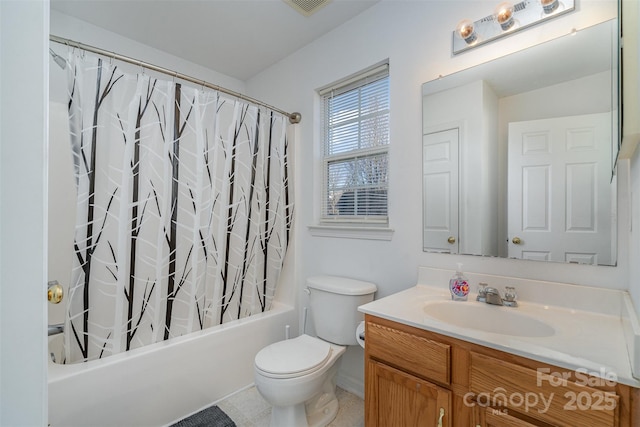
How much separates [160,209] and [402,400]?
5.07ft

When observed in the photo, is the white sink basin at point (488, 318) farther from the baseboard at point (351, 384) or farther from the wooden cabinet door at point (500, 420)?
the baseboard at point (351, 384)

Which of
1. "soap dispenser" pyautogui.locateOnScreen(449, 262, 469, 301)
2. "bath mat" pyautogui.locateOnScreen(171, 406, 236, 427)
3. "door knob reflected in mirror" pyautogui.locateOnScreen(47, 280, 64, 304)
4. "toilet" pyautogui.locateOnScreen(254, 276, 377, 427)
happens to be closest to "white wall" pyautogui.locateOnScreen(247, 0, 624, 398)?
"soap dispenser" pyautogui.locateOnScreen(449, 262, 469, 301)

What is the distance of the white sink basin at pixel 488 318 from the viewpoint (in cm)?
115

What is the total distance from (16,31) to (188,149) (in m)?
1.52

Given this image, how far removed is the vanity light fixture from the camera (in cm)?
126

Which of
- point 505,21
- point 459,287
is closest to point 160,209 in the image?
point 459,287

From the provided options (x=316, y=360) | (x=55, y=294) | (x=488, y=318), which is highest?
(x=55, y=294)

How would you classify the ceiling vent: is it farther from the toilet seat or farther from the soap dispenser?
the toilet seat

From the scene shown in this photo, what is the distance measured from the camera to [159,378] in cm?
159

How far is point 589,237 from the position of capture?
3.86 feet

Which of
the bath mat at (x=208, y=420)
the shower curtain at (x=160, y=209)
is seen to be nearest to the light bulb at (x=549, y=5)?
the shower curtain at (x=160, y=209)

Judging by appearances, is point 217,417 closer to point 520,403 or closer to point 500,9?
point 520,403

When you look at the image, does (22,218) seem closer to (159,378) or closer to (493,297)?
(493,297)

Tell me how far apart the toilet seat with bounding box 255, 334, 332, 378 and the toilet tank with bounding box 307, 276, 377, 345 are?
10cm
